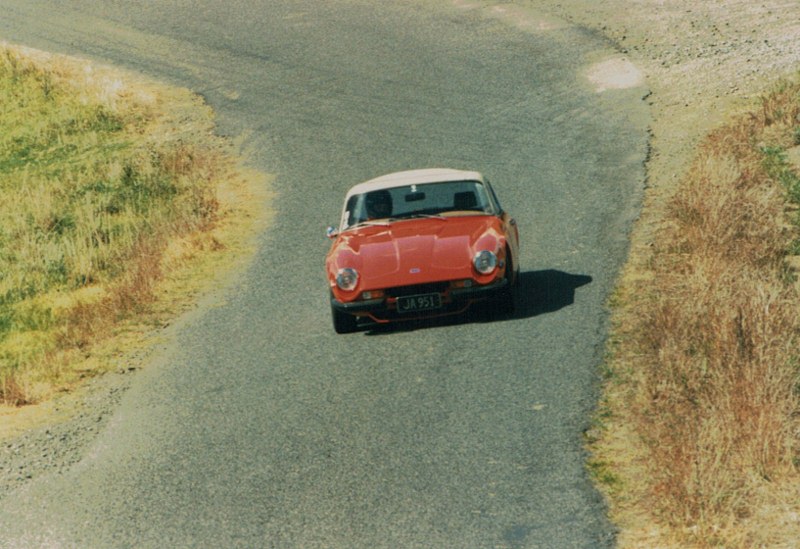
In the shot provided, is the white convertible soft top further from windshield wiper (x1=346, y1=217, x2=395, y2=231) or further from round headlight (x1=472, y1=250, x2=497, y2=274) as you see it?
round headlight (x1=472, y1=250, x2=497, y2=274)

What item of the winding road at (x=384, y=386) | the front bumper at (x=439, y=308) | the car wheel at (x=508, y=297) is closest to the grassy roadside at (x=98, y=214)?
the winding road at (x=384, y=386)

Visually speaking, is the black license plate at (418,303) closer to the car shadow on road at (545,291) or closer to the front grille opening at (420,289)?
the front grille opening at (420,289)

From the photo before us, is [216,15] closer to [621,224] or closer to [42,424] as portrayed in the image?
[621,224]

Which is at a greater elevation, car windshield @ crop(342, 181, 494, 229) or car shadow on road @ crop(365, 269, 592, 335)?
car windshield @ crop(342, 181, 494, 229)

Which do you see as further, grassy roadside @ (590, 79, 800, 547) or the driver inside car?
the driver inside car

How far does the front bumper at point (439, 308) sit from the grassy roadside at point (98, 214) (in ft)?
10.8

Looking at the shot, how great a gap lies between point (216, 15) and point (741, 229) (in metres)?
24.8

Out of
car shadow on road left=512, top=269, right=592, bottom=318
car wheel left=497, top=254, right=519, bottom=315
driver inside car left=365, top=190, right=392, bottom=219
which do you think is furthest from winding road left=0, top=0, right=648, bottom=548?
driver inside car left=365, top=190, right=392, bottom=219

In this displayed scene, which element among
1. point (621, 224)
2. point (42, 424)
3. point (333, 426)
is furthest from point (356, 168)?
point (333, 426)

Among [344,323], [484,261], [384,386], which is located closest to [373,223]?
[344,323]

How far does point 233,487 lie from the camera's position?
30.8 ft

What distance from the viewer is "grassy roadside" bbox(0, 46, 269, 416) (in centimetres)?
1573

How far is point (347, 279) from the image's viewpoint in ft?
40.7

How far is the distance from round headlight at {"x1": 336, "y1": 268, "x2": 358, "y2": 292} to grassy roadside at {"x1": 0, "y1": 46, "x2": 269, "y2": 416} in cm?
321
